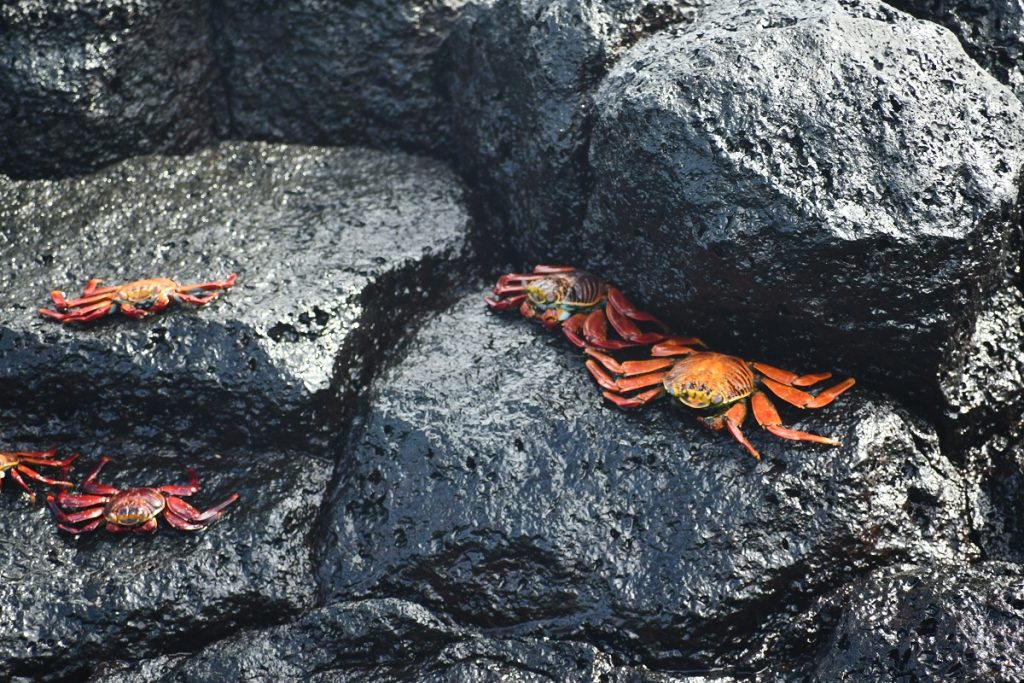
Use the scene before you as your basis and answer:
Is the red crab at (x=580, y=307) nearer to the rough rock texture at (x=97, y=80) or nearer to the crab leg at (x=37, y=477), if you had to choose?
the crab leg at (x=37, y=477)

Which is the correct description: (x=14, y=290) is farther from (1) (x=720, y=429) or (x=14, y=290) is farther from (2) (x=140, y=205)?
(1) (x=720, y=429)

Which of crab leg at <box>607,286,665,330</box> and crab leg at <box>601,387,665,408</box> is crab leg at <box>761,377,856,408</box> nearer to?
crab leg at <box>601,387,665,408</box>

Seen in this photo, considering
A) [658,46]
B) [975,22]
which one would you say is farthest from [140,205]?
[975,22]

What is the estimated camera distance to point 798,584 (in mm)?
3393

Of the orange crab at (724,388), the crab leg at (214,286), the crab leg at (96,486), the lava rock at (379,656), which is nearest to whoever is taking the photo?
the lava rock at (379,656)

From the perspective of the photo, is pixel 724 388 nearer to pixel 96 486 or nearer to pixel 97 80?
pixel 96 486


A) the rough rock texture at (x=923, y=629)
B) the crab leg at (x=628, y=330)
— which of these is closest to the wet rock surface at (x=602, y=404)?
the rough rock texture at (x=923, y=629)

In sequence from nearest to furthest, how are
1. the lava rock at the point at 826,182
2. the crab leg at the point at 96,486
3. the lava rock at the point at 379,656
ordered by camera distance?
the lava rock at the point at 379,656, the lava rock at the point at 826,182, the crab leg at the point at 96,486

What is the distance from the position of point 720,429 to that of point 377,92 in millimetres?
2562

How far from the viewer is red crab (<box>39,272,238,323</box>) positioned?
396cm

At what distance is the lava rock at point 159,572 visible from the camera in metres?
3.51

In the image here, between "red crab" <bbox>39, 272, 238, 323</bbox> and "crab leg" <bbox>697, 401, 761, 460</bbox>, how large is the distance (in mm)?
2076

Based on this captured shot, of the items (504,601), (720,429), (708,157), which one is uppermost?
(708,157)

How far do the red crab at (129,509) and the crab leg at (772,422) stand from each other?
2.03 meters
